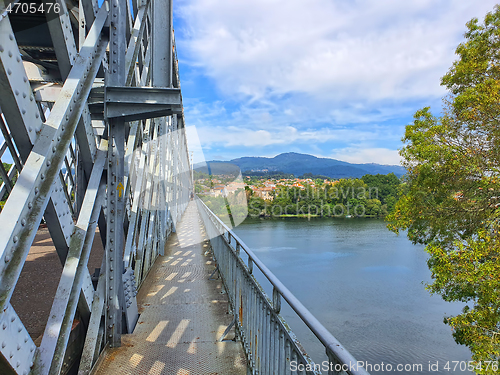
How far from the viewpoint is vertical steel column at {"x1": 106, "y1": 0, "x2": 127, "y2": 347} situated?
9.49 feet

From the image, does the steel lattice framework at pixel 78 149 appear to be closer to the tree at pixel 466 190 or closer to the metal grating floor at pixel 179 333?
the metal grating floor at pixel 179 333

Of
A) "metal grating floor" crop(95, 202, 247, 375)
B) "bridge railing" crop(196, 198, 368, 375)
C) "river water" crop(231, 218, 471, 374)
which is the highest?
"bridge railing" crop(196, 198, 368, 375)

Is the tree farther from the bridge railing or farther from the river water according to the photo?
the bridge railing

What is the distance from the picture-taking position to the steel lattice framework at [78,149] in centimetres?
160

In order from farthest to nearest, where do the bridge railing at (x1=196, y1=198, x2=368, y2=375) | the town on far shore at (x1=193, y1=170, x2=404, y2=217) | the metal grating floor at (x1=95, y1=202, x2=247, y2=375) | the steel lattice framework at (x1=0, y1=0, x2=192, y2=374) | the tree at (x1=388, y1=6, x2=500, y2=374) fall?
the town on far shore at (x1=193, y1=170, x2=404, y2=217) → the tree at (x1=388, y1=6, x2=500, y2=374) → the metal grating floor at (x1=95, y1=202, x2=247, y2=375) → the steel lattice framework at (x1=0, y1=0, x2=192, y2=374) → the bridge railing at (x1=196, y1=198, x2=368, y2=375)

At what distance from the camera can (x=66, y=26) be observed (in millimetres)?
2188

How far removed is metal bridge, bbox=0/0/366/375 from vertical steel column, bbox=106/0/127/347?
0.03 ft

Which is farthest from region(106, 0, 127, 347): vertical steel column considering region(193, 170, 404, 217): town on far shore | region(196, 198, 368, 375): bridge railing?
region(193, 170, 404, 217): town on far shore

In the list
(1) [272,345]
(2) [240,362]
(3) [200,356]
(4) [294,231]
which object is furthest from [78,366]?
(4) [294,231]

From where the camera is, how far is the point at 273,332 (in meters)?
2.11

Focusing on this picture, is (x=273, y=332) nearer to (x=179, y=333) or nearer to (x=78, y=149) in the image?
(x=179, y=333)

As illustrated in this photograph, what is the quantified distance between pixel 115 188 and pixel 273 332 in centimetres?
193

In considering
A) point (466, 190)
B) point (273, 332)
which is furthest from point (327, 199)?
point (273, 332)

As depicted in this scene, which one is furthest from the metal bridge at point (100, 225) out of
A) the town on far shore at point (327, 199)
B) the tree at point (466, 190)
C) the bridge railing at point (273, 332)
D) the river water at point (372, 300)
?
the town on far shore at point (327, 199)
